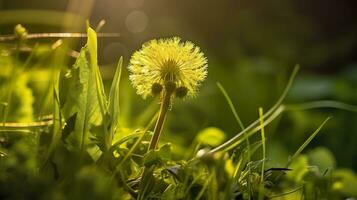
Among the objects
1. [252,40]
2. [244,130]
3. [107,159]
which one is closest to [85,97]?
[107,159]

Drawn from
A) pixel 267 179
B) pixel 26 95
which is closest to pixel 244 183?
pixel 267 179

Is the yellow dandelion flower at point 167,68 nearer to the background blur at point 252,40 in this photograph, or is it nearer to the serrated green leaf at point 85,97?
the serrated green leaf at point 85,97

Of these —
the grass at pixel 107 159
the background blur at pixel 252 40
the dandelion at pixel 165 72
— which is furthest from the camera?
the background blur at pixel 252 40

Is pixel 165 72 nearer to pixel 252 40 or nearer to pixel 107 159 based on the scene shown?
pixel 107 159

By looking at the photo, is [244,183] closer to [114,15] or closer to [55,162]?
[55,162]

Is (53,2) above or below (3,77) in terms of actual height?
above

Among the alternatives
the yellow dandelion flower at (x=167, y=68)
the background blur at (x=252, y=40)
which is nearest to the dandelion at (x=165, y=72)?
the yellow dandelion flower at (x=167, y=68)
